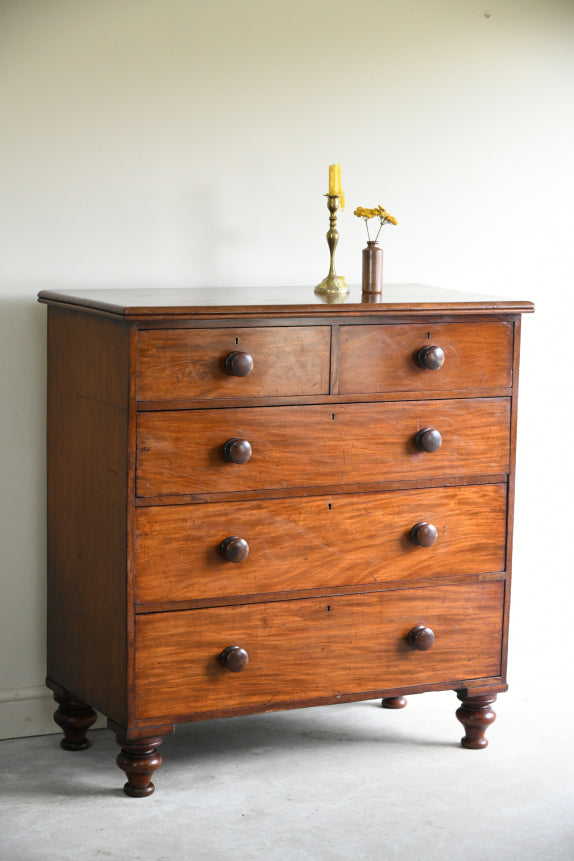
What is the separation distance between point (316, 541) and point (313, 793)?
0.62 m

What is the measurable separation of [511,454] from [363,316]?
0.56 metres

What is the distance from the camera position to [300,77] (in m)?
3.37

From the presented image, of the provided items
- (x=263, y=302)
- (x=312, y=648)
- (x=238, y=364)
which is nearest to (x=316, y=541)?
(x=312, y=648)

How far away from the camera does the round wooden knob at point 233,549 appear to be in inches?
108

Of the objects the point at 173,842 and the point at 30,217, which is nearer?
the point at 173,842

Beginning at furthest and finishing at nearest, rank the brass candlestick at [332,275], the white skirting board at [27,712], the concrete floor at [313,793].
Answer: the white skirting board at [27,712] < the brass candlestick at [332,275] < the concrete floor at [313,793]

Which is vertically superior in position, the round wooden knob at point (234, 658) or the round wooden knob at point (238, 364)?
the round wooden knob at point (238, 364)

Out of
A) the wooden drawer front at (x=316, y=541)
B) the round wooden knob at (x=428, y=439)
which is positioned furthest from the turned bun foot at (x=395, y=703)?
the round wooden knob at (x=428, y=439)

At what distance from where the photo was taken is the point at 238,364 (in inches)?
106

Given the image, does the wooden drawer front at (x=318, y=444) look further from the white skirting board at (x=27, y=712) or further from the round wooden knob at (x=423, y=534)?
the white skirting board at (x=27, y=712)

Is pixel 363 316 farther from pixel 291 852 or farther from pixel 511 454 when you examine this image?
pixel 291 852

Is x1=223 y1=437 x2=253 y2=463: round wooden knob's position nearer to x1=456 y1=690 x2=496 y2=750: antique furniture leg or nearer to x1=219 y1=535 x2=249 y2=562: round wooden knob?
x1=219 y1=535 x2=249 y2=562: round wooden knob

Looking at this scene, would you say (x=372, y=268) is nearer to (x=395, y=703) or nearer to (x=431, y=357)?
(x=431, y=357)

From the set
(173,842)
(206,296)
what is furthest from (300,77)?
(173,842)
